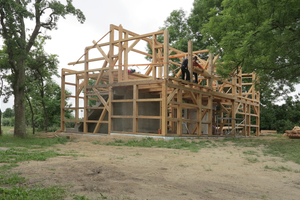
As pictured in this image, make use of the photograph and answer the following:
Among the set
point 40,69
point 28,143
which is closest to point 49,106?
point 40,69

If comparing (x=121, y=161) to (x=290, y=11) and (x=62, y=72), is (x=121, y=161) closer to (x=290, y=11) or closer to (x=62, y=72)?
(x=290, y=11)

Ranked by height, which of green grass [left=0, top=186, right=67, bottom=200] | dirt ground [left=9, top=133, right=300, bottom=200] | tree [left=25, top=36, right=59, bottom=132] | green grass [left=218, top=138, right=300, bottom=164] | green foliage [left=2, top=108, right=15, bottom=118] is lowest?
green grass [left=218, top=138, right=300, bottom=164]

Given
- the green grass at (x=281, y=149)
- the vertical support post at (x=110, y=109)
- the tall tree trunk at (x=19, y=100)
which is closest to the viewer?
the green grass at (x=281, y=149)

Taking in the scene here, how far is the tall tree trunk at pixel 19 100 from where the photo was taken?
586 inches

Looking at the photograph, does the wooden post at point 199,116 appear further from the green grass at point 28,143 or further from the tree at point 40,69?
the tree at point 40,69

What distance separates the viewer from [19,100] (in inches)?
591

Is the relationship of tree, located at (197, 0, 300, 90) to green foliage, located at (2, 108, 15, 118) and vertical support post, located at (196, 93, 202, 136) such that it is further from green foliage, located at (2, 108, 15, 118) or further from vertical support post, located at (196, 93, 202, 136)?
green foliage, located at (2, 108, 15, 118)

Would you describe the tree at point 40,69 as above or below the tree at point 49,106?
above

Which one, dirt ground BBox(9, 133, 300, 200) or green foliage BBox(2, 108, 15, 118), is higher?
green foliage BBox(2, 108, 15, 118)

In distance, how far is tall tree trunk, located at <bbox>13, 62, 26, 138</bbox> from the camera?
14.9 m

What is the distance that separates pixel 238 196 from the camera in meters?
4.72

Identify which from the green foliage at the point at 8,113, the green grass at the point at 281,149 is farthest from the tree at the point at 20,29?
the green foliage at the point at 8,113

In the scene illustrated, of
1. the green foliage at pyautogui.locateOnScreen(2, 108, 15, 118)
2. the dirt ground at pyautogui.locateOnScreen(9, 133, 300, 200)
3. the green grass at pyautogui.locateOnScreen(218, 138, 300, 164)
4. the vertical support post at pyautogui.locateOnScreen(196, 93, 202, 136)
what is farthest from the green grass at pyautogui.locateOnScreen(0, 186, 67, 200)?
the green foliage at pyautogui.locateOnScreen(2, 108, 15, 118)

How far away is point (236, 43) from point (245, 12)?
1328 mm
